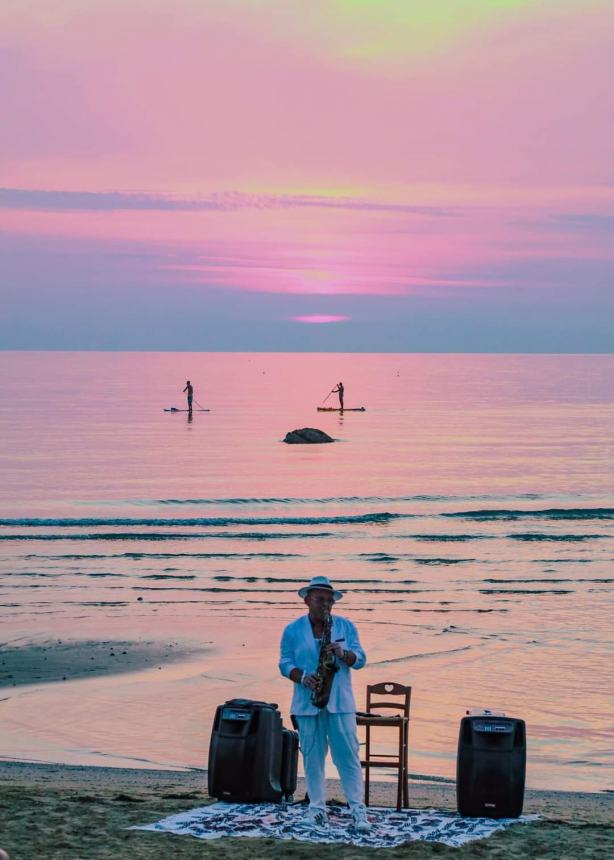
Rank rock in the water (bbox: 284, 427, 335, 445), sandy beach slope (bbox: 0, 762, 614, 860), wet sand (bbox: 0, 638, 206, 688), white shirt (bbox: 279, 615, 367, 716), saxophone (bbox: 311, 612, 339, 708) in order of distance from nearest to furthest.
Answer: sandy beach slope (bbox: 0, 762, 614, 860), saxophone (bbox: 311, 612, 339, 708), white shirt (bbox: 279, 615, 367, 716), wet sand (bbox: 0, 638, 206, 688), rock in the water (bbox: 284, 427, 335, 445)

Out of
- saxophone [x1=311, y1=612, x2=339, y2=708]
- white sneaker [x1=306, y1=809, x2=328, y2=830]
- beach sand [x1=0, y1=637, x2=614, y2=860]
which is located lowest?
beach sand [x1=0, y1=637, x2=614, y2=860]

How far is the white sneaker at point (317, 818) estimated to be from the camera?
32.4ft

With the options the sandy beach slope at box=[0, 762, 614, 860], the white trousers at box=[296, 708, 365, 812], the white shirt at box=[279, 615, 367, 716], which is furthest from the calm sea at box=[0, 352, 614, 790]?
the white shirt at box=[279, 615, 367, 716]

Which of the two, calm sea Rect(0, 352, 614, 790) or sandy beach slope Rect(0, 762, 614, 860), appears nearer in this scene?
sandy beach slope Rect(0, 762, 614, 860)

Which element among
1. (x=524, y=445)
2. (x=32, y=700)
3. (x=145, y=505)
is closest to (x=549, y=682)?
(x=32, y=700)

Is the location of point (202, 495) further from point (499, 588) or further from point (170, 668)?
point (170, 668)

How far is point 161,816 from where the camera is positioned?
10344 millimetres

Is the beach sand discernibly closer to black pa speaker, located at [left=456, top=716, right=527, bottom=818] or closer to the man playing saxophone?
black pa speaker, located at [left=456, top=716, right=527, bottom=818]

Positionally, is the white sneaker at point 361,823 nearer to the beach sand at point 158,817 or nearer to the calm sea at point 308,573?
the beach sand at point 158,817

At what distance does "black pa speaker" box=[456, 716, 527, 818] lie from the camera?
10.2 m

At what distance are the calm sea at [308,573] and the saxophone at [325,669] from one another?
4.49 m

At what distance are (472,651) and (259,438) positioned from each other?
58686 millimetres

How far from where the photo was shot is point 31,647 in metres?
20.9

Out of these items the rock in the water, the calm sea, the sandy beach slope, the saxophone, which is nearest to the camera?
the sandy beach slope
